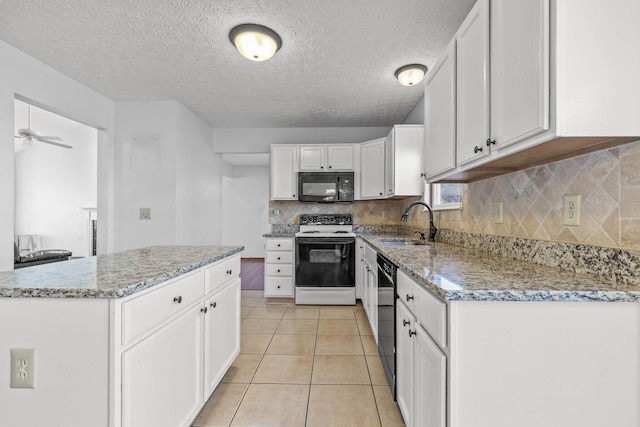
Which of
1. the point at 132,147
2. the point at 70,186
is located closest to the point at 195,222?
the point at 132,147

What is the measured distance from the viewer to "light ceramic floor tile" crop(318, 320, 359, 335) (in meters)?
2.82

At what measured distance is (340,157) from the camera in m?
4.01

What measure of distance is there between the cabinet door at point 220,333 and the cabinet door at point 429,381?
1.05 metres

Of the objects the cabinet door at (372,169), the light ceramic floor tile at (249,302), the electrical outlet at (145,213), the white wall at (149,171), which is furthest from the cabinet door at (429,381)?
the electrical outlet at (145,213)

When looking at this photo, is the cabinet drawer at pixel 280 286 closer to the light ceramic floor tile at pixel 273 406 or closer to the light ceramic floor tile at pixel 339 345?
the light ceramic floor tile at pixel 339 345

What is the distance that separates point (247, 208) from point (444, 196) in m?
5.73

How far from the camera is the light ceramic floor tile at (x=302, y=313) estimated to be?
128 inches

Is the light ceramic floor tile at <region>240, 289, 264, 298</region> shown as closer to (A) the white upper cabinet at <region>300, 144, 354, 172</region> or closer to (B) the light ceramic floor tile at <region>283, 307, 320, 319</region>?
(B) the light ceramic floor tile at <region>283, 307, 320, 319</region>

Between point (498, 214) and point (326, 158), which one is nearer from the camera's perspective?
point (498, 214)

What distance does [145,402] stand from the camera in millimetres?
1087

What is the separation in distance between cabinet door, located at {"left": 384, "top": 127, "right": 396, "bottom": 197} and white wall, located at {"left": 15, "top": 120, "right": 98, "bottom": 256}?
6.04 m

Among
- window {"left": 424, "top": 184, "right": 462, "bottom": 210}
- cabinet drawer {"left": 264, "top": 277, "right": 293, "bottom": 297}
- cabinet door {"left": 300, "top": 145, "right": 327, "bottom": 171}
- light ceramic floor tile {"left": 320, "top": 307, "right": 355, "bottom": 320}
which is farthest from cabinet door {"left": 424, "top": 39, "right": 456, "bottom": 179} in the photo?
cabinet drawer {"left": 264, "top": 277, "right": 293, "bottom": 297}

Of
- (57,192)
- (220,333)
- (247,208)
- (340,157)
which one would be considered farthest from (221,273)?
(57,192)

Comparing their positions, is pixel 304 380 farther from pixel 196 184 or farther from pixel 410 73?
pixel 196 184
